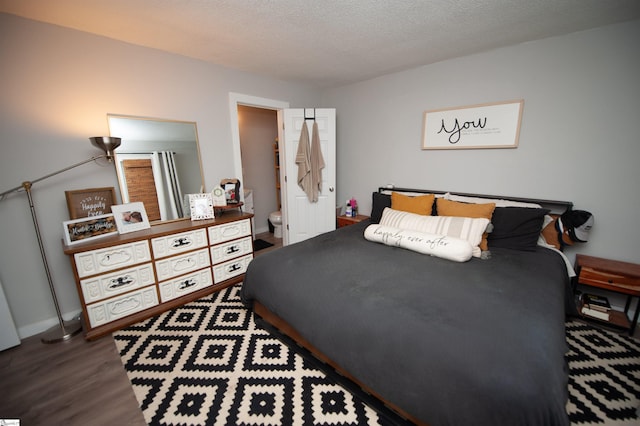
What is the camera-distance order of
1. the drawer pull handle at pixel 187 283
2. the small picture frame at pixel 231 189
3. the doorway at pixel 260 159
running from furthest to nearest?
the doorway at pixel 260 159, the small picture frame at pixel 231 189, the drawer pull handle at pixel 187 283

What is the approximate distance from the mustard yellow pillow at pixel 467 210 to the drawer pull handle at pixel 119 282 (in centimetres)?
287

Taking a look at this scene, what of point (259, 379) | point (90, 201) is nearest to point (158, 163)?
point (90, 201)

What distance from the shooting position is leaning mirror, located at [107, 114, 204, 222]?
89.6 inches

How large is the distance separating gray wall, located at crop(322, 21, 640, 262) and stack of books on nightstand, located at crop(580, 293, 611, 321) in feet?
1.30

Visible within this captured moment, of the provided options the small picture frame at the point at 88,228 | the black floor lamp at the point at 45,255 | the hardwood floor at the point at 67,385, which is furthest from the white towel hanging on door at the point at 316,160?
the hardwood floor at the point at 67,385

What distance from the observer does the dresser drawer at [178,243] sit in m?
2.19

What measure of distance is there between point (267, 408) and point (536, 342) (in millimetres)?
1418

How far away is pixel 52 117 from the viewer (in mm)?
1953

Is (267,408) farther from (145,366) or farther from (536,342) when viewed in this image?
(536,342)

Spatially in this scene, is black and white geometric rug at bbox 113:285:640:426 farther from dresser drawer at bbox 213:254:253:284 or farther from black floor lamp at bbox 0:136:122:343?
dresser drawer at bbox 213:254:253:284

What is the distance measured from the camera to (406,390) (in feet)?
3.67

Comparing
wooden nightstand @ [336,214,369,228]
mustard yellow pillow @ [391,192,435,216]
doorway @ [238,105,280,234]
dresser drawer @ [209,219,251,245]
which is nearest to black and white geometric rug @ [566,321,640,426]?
mustard yellow pillow @ [391,192,435,216]

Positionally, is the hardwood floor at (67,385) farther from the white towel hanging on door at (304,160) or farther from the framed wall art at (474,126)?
the framed wall art at (474,126)

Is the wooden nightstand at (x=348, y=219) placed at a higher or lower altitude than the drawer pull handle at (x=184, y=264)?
higher
